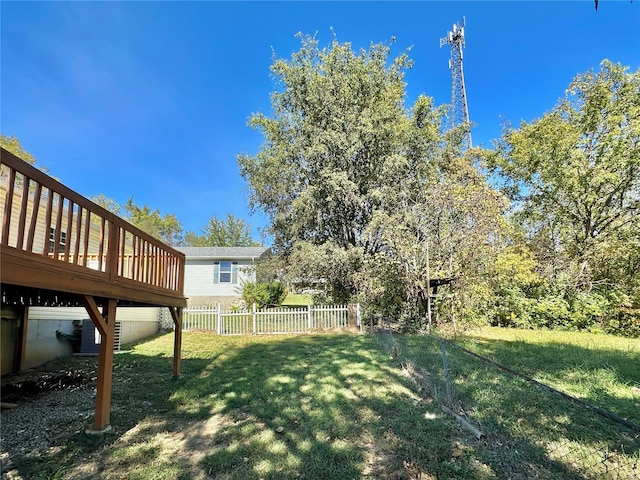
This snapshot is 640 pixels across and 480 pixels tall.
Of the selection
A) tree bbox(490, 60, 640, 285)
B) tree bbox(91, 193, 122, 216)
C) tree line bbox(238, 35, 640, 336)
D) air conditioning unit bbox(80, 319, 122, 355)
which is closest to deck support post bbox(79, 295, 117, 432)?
air conditioning unit bbox(80, 319, 122, 355)

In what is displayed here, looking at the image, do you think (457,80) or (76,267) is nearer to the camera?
(76,267)

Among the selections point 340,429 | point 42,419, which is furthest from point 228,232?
point 340,429

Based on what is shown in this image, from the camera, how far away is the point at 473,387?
425 cm

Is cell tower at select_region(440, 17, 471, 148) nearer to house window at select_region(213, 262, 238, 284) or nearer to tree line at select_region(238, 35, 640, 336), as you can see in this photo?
tree line at select_region(238, 35, 640, 336)

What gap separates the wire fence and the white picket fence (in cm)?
693

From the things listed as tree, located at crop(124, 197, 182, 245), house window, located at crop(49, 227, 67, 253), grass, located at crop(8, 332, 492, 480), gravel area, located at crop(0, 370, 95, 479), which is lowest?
grass, located at crop(8, 332, 492, 480)

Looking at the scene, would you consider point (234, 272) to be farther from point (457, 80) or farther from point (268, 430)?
point (268, 430)

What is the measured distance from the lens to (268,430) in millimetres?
3359

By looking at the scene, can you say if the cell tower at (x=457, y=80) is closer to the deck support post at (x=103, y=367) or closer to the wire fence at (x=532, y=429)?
the wire fence at (x=532, y=429)

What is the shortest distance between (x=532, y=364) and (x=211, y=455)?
4.93 meters

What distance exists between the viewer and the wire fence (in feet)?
7.91

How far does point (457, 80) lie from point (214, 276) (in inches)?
645

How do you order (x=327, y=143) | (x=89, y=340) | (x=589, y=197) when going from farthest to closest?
1. (x=327, y=143)
2. (x=589, y=197)
3. (x=89, y=340)

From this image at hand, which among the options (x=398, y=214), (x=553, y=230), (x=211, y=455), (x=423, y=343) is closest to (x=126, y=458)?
(x=211, y=455)
